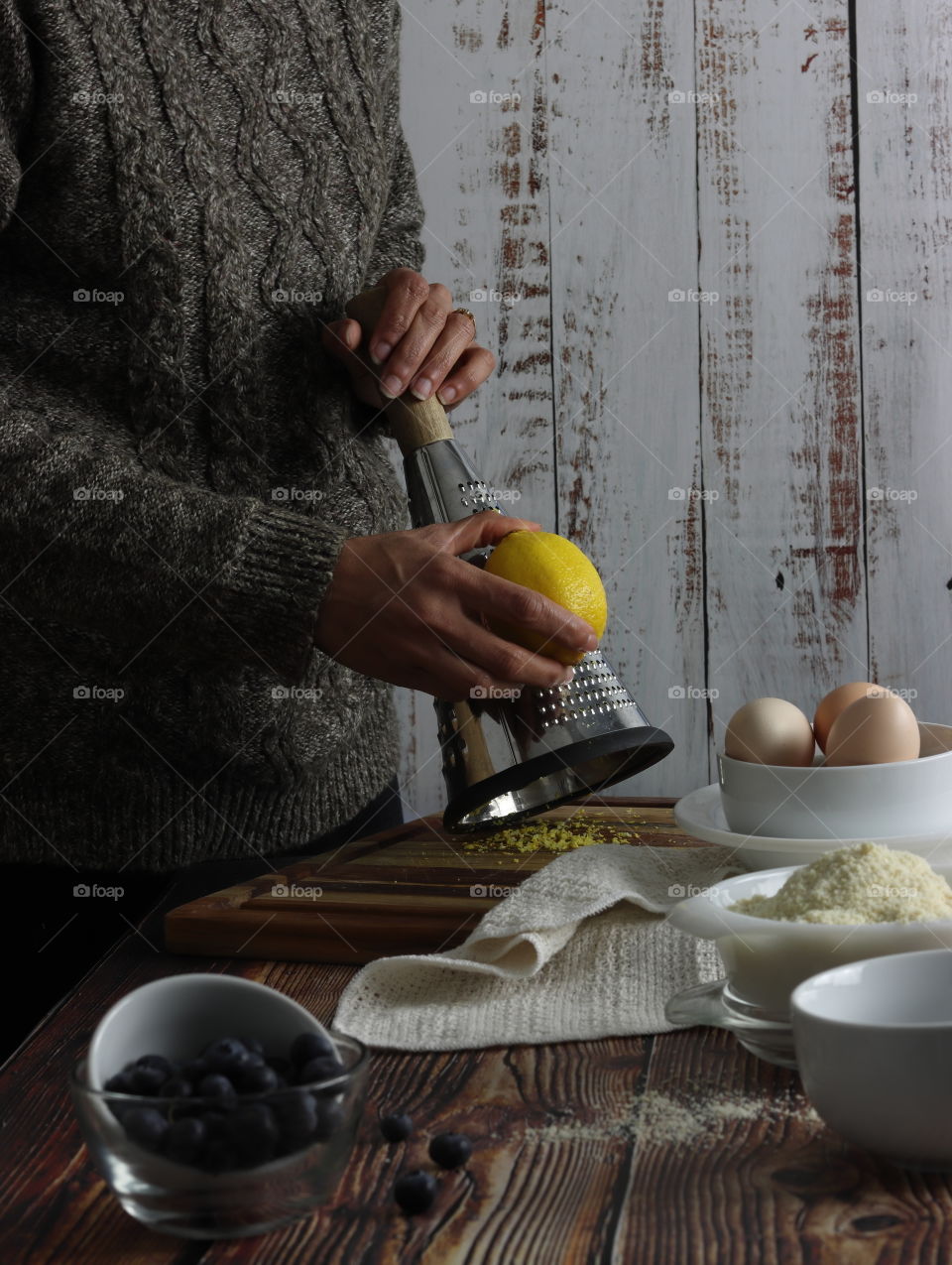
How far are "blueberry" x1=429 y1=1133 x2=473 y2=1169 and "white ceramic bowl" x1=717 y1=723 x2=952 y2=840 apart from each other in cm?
36

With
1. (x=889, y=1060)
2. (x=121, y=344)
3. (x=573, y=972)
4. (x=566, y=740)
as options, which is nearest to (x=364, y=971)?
(x=573, y=972)

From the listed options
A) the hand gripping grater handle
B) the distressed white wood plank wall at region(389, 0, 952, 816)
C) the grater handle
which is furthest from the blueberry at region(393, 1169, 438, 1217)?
the distressed white wood plank wall at region(389, 0, 952, 816)

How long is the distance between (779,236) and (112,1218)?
1583mm

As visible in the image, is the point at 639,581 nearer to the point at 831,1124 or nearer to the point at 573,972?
the point at 573,972

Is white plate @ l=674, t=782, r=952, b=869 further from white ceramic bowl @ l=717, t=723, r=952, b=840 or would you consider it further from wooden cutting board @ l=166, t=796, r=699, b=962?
wooden cutting board @ l=166, t=796, r=699, b=962

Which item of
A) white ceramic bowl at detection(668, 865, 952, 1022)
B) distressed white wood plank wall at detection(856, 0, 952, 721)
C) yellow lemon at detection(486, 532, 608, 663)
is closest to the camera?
white ceramic bowl at detection(668, 865, 952, 1022)

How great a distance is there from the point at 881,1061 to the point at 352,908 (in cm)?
44

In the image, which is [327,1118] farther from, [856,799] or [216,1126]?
[856,799]

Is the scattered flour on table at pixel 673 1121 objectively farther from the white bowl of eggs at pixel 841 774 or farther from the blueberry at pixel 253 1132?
the white bowl of eggs at pixel 841 774

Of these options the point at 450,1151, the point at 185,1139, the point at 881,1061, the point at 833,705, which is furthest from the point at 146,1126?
the point at 833,705

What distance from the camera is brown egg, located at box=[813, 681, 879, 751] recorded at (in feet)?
2.89

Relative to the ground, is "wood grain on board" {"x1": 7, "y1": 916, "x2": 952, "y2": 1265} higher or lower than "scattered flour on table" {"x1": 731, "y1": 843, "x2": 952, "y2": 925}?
lower

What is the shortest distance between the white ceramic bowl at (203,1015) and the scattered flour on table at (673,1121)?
113mm

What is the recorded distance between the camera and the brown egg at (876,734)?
79cm
